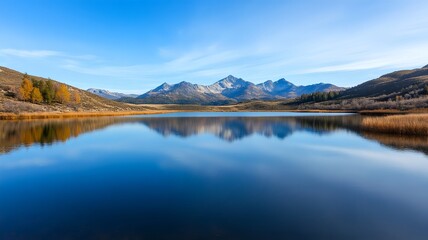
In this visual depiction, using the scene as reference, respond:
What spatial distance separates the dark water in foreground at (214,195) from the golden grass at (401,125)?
15704 millimetres

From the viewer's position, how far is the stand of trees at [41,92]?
108 meters

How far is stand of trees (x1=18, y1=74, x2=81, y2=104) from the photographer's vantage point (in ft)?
354

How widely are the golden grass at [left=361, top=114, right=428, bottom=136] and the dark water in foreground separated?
618 inches

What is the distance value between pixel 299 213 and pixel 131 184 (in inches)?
403

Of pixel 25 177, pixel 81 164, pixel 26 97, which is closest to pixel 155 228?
pixel 25 177

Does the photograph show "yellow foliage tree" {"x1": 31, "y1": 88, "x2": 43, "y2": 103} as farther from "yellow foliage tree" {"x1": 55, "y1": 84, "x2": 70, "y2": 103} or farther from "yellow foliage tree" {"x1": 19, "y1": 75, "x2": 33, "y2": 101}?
"yellow foliage tree" {"x1": 55, "y1": 84, "x2": 70, "y2": 103}

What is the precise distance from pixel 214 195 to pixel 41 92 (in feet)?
420

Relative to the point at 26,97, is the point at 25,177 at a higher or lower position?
lower

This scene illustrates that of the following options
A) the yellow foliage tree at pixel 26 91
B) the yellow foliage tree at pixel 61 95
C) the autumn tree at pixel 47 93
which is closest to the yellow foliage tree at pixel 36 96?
the yellow foliage tree at pixel 26 91

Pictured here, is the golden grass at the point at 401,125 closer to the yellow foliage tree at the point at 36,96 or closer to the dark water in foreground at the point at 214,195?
the dark water in foreground at the point at 214,195

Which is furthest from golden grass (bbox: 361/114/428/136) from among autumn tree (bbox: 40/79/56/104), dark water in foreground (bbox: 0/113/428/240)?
autumn tree (bbox: 40/79/56/104)

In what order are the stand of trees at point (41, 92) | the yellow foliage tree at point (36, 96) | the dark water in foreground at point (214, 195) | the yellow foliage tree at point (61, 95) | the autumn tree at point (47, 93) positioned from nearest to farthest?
the dark water in foreground at point (214, 195), the stand of trees at point (41, 92), the yellow foliage tree at point (36, 96), the autumn tree at point (47, 93), the yellow foliage tree at point (61, 95)

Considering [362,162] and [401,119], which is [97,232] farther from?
[401,119]

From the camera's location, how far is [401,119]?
143ft
